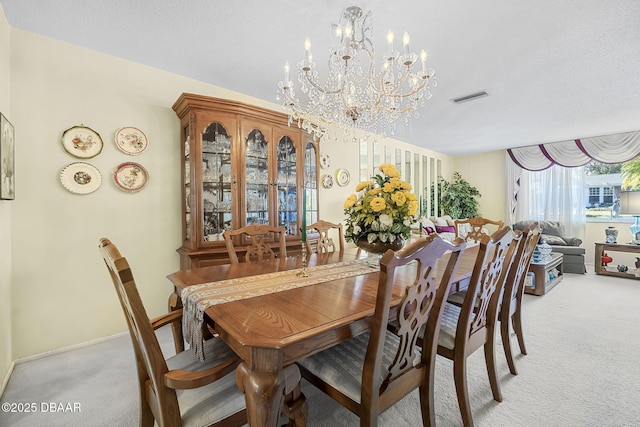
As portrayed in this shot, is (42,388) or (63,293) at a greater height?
(63,293)

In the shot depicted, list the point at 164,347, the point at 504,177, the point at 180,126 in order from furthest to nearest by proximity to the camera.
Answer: the point at 504,177 → the point at 180,126 → the point at 164,347

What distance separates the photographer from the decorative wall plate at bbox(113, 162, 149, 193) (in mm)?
2340

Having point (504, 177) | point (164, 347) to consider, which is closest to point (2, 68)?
point (164, 347)

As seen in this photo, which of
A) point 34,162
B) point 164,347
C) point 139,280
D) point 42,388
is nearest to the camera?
point 42,388

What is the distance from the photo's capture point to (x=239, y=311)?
3.48 ft

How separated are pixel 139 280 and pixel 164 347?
26.9 inches

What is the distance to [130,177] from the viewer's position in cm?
240

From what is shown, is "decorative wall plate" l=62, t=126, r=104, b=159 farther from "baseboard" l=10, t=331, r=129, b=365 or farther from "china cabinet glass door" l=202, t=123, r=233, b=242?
"baseboard" l=10, t=331, r=129, b=365

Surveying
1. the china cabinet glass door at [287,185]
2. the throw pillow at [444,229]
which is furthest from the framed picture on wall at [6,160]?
the throw pillow at [444,229]

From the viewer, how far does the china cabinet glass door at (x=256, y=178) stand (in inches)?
108

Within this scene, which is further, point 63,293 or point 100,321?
point 100,321

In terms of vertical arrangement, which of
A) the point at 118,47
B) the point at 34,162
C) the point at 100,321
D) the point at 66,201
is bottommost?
the point at 100,321

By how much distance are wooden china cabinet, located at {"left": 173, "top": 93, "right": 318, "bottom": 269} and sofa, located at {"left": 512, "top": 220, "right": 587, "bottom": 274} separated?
419 centimetres

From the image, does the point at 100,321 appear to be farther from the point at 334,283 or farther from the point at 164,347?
the point at 334,283
